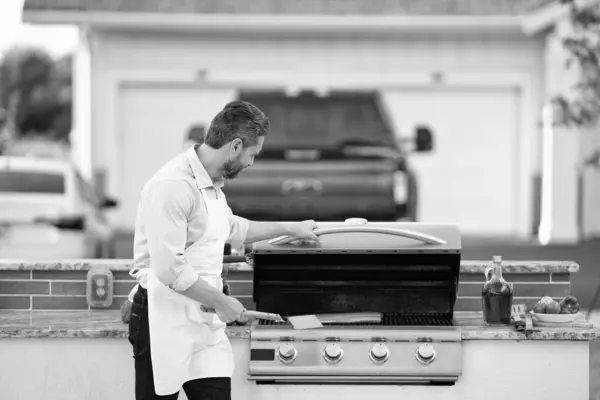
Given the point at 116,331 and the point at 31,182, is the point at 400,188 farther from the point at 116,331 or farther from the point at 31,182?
the point at 116,331

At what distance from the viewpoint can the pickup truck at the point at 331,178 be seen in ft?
30.0

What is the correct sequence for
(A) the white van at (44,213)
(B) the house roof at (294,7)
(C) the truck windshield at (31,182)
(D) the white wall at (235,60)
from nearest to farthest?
(A) the white van at (44,213), (C) the truck windshield at (31,182), (B) the house roof at (294,7), (D) the white wall at (235,60)

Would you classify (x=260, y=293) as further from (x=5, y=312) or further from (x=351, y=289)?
(x=5, y=312)

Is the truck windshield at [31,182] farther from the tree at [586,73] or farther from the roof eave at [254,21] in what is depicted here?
the roof eave at [254,21]

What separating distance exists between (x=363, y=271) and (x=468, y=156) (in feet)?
42.1

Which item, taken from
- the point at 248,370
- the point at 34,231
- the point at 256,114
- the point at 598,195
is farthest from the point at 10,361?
the point at 598,195

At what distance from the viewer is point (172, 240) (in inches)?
133

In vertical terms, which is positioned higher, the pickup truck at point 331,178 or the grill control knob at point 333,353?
the pickup truck at point 331,178

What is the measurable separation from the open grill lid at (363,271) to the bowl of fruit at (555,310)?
0.36 metres

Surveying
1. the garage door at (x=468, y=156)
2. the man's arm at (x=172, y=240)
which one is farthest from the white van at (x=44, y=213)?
the garage door at (x=468, y=156)

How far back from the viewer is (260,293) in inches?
172

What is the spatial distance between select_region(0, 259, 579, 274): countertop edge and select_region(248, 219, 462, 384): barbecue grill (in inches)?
9.3

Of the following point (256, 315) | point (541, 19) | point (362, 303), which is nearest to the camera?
point (256, 315)

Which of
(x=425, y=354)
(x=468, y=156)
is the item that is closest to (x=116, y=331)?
(x=425, y=354)
